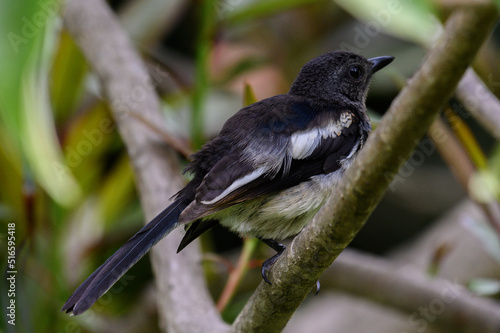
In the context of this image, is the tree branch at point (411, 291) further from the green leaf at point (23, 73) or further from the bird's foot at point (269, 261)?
the green leaf at point (23, 73)

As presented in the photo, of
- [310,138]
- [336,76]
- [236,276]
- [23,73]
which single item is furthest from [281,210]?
[23,73]

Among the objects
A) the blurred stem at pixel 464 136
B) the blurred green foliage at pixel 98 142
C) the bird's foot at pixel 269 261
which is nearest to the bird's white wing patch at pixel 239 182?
the bird's foot at pixel 269 261

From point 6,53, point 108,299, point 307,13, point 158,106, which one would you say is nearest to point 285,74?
point 307,13

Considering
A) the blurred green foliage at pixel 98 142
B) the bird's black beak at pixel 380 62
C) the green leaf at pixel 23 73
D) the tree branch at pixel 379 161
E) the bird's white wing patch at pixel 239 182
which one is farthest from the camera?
the bird's black beak at pixel 380 62

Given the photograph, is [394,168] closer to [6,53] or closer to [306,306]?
[6,53]

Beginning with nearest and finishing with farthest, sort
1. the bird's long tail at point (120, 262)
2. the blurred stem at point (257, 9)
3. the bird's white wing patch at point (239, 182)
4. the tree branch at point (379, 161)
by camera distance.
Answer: the tree branch at point (379, 161)
the bird's long tail at point (120, 262)
the bird's white wing patch at point (239, 182)
the blurred stem at point (257, 9)

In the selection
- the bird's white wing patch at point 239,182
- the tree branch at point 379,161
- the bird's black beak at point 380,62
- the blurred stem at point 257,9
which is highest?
the tree branch at point 379,161
